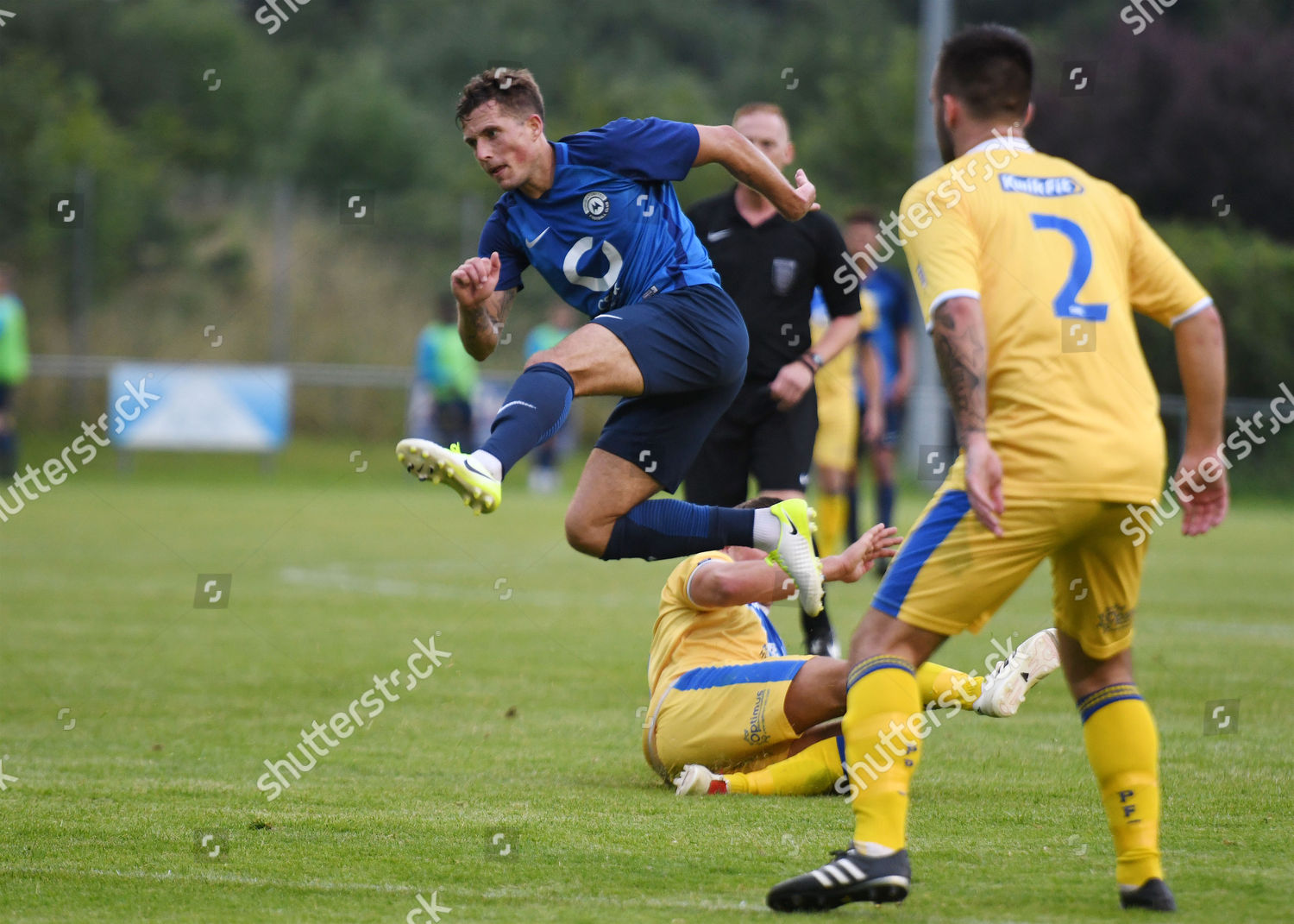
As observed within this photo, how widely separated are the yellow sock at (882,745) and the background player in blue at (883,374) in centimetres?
810

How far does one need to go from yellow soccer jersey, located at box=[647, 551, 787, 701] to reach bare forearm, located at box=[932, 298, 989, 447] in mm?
2030

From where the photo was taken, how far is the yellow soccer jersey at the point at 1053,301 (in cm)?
351

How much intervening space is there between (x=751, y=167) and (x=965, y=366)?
79.0 inches

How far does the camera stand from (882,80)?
42.2 m

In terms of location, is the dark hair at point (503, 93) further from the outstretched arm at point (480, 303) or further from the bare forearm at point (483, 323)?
the bare forearm at point (483, 323)

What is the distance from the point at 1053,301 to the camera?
140 inches

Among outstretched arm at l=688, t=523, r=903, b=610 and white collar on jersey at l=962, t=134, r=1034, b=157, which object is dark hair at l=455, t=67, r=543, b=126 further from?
white collar on jersey at l=962, t=134, r=1034, b=157

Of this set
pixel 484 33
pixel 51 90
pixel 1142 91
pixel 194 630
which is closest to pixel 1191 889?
pixel 194 630

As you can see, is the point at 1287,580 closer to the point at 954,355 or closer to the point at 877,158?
the point at 954,355

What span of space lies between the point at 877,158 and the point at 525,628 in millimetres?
32440

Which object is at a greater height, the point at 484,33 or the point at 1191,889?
the point at 484,33

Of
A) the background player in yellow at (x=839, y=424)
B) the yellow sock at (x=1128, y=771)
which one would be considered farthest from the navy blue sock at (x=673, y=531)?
the background player in yellow at (x=839, y=424)

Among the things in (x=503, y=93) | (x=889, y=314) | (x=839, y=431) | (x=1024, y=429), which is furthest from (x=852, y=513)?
(x=1024, y=429)

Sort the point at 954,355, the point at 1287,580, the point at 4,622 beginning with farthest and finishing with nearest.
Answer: the point at 1287,580 < the point at 4,622 < the point at 954,355
